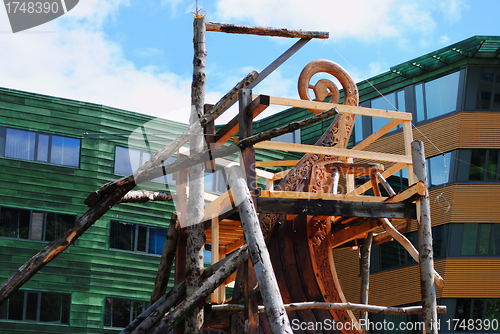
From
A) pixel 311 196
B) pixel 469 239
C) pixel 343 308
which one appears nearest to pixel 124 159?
pixel 469 239

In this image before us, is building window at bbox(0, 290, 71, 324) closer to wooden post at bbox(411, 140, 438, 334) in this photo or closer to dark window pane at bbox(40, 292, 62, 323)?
dark window pane at bbox(40, 292, 62, 323)

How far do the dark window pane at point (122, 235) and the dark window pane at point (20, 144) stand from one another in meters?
3.58

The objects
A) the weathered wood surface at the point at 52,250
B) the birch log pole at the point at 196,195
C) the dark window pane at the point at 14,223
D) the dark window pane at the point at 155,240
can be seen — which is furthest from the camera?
the dark window pane at the point at 155,240

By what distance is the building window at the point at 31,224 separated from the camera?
18922mm

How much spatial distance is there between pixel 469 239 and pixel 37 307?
47.4 ft

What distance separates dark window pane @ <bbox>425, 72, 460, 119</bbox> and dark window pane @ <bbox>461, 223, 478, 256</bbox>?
168 inches

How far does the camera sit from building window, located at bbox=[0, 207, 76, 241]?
1892 centimetres

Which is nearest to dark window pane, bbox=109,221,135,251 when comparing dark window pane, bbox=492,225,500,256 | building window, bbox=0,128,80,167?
building window, bbox=0,128,80,167

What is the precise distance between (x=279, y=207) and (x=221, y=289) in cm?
247

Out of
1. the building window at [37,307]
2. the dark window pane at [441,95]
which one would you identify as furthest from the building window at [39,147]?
the dark window pane at [441,95]

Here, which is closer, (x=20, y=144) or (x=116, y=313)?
(x=20, y=144)

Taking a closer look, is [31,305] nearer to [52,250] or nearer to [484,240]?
[52,250]

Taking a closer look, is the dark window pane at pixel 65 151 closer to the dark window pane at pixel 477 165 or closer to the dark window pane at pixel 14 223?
the dark window pane at pixel 14 223

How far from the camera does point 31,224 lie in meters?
19.2
